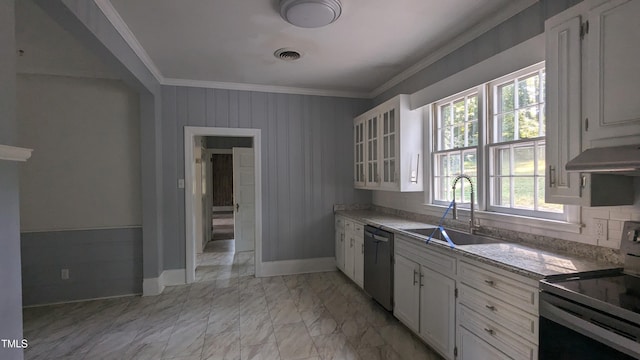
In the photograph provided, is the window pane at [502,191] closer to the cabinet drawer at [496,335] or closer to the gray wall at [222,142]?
the cabinet drawer at [496,335]

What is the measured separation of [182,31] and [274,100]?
5.92 ft

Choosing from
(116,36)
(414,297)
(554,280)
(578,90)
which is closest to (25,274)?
(116,36)

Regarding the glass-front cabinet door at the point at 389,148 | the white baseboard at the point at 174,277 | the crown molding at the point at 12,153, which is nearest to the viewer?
the crown molding at the point at 12,153

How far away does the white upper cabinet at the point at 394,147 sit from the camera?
337 centimetres

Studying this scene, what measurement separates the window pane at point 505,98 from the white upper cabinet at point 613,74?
894 mm

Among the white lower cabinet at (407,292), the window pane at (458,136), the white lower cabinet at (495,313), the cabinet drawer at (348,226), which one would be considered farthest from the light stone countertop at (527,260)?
the cabinet drawer at (348,226)

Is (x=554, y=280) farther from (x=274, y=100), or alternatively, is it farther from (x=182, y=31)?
(x=274, y=100)

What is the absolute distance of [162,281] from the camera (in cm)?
392

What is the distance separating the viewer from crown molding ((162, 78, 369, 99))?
406 cm

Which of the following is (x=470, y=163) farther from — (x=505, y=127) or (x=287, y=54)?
(x=287, y=54)

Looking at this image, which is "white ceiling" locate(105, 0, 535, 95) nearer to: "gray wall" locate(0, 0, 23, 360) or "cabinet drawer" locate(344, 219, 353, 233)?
"gray wall" locate(0, 0, 23, 360)

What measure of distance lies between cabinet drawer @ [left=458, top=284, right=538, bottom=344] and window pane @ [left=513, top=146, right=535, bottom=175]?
1013 mm

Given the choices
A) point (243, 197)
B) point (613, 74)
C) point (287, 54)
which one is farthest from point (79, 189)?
point (613, 74)

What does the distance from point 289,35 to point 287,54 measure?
39cm
